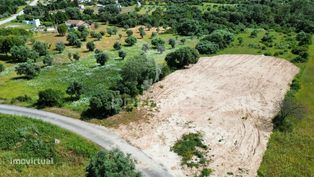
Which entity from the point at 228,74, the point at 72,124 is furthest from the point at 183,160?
the point at 228,74

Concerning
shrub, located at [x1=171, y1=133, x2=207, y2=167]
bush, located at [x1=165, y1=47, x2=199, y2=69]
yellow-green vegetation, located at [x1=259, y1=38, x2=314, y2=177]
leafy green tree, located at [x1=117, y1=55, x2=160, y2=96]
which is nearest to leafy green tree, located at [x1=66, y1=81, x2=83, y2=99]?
leafy green tree, located at [x1=117, y1=55, x2=160, y2=96]

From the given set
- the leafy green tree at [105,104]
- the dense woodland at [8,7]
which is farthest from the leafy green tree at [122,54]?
the dense woodland at [8,7]

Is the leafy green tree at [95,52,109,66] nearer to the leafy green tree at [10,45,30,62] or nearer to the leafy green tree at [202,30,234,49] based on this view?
the leafy green tree at [10,45,30,62]

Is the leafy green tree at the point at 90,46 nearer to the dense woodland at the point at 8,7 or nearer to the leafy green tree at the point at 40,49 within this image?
the leafy green tree at the point at 40,49

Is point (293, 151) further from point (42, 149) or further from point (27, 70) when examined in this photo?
point (27, 70)

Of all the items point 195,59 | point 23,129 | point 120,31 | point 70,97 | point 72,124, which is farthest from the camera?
point 120,31

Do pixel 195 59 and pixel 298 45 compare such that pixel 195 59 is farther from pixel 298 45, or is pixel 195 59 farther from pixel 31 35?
pixel 31 35
